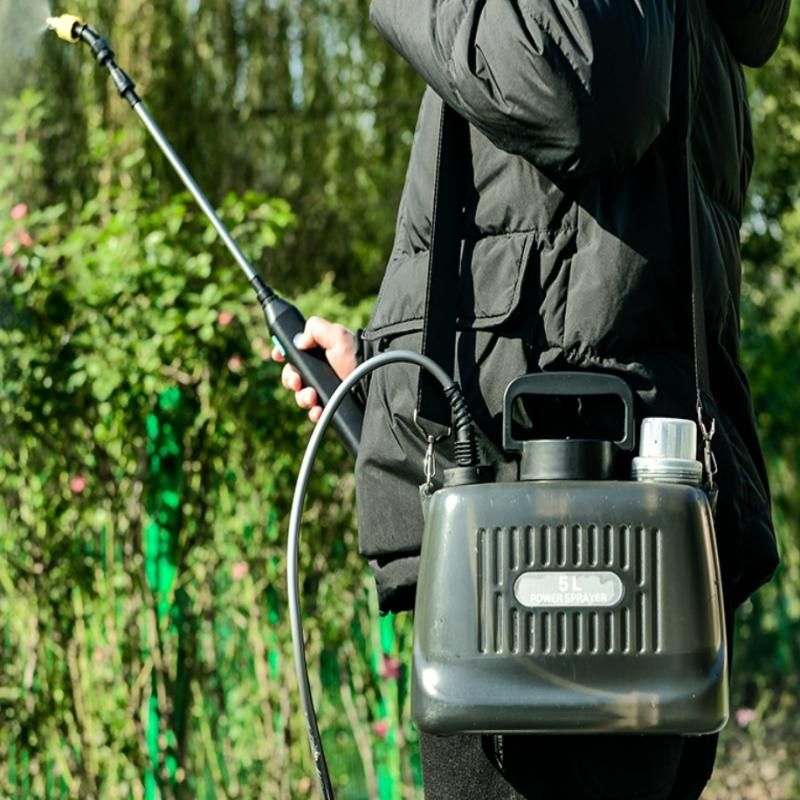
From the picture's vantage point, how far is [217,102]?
6.25 meters

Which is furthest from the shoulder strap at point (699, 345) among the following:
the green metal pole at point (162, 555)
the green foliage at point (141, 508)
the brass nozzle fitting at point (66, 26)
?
the green metal pole at point (162, 555)

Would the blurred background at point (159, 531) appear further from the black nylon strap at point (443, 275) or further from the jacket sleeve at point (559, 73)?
the jacket sleeve at point (559, 73)

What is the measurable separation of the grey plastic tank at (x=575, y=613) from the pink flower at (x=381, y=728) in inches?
96.7

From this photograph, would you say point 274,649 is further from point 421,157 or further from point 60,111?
point 60,111

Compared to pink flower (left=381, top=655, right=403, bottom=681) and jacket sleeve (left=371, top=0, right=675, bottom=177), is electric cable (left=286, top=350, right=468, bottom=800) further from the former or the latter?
pink flower (left=381, top=655, right=403, bottom=681)

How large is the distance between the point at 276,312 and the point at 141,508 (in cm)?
145

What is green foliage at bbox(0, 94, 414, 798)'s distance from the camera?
3.34 metres

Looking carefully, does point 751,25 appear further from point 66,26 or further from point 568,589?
point 66,26

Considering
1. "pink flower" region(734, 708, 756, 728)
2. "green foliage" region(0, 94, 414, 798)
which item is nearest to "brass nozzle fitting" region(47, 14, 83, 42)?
"green foliage" region(0, 94, 414, 798)

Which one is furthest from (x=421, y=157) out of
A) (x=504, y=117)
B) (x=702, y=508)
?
(x=702, y=508)

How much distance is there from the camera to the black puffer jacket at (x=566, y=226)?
5.30ft

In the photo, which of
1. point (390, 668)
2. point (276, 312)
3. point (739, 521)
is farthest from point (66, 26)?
point (390, 668)

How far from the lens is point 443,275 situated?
1741 millimetres

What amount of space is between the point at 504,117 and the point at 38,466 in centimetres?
205
